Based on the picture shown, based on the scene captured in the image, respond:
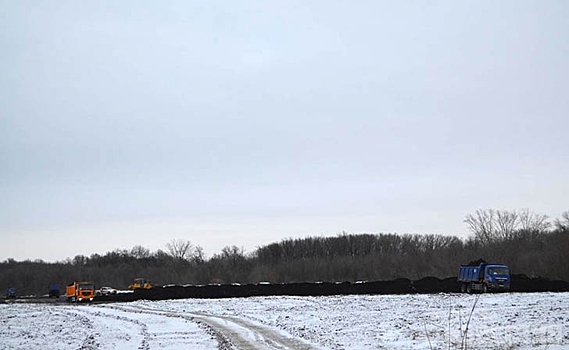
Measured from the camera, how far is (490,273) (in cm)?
4775

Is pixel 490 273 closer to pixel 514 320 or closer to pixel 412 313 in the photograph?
pixel 412 313

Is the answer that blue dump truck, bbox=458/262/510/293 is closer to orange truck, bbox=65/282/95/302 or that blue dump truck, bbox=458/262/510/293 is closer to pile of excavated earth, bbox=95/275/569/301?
pile of excavated earth, bbox=95/275/569/301

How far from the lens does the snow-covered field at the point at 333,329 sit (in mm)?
19094

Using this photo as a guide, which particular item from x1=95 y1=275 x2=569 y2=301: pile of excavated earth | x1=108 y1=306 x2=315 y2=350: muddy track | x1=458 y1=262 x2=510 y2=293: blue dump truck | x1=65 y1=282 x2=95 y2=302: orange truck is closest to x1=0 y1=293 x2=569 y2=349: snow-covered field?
x1=108 y1=306 x2=315 y2=350: muddy track

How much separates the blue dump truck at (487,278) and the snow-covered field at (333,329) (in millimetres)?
12170

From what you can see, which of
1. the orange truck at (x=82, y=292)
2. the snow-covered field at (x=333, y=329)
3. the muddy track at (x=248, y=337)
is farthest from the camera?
the orange truck at (x=82, y=292)

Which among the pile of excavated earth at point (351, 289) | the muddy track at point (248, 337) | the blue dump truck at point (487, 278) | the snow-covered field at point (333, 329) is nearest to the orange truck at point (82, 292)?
the pile of excavated earth at point (351, 289)

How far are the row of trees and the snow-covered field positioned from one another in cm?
3487

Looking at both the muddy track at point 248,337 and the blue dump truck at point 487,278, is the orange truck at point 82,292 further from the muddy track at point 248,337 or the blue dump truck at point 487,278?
the blue dump truck at point 487,278

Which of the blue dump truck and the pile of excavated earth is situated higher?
the blue dump truck

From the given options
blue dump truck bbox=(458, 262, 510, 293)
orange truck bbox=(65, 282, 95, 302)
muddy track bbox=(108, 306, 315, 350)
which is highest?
blue dump truck bbox=(458, 262, 510, 293)

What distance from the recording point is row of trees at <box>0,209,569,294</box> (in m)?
79.9

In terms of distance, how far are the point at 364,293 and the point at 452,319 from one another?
26.0 m

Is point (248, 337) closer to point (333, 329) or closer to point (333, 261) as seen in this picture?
point (333, 329)
